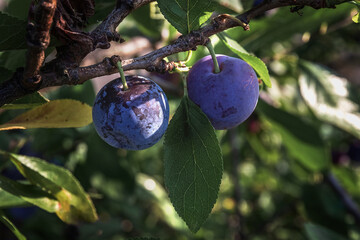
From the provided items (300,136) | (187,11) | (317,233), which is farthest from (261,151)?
(187,11)

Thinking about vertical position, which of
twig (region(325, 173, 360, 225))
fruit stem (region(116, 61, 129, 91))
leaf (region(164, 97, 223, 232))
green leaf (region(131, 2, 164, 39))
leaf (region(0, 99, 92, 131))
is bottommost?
twig (region(325, 173, 360, 225))

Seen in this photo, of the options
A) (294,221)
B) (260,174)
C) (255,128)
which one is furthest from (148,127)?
(260,174)

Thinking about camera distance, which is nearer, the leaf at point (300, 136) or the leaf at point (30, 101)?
the leaf at point (30, 101)

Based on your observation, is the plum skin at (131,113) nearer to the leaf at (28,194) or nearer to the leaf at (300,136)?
the leaf at (28,194)

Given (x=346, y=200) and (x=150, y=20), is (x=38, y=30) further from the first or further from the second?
(x=346, y=200)

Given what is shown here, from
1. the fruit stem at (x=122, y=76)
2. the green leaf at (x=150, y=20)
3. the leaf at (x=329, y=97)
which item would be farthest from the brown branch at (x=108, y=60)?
the leaf at (x=329, y=97)

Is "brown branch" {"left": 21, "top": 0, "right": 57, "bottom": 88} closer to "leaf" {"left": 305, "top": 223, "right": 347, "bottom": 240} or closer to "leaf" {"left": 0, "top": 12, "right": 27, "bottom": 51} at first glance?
"leaf" {"left": 0, "top": 12, "right": 27, "bottom": 51}

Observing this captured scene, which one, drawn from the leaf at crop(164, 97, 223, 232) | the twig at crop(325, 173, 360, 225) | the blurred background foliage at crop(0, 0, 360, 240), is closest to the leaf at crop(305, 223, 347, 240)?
the blurred background foliage at crop(0, 0, 360, 240)
